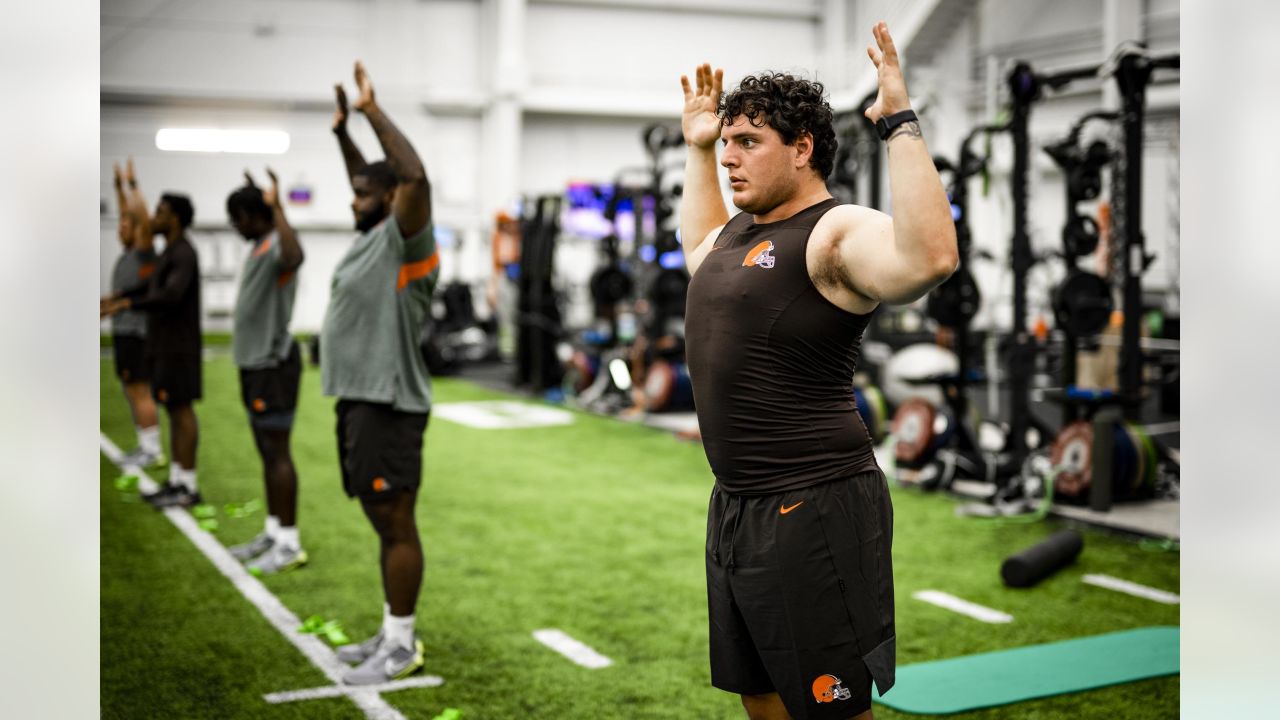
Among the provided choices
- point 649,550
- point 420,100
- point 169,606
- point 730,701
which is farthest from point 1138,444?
point 420,100

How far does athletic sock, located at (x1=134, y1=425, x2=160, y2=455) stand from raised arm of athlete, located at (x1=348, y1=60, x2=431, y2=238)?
15.3ft

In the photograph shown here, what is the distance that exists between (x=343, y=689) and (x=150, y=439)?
4.48 meters

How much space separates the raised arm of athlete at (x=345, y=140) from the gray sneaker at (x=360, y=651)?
145 cm

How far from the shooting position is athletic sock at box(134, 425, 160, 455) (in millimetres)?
7328

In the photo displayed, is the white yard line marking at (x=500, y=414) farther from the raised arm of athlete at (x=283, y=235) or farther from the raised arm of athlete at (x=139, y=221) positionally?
the raised arm of athlete at (x=283, y=235)

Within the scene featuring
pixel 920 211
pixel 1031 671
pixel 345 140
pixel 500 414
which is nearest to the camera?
pixel 920 211

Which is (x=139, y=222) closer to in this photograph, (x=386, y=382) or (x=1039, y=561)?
(x=386, y=382)

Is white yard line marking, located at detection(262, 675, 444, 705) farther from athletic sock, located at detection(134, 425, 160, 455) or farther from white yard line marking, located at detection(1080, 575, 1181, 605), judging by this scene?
athletic sock, located at detection(134, 425, 160, 455)

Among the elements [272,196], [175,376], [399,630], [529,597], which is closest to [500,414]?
[175,376]

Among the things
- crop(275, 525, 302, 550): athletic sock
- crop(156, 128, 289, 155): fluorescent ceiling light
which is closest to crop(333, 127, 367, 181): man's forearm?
crop(275, 525, 302, 550): athletic sock

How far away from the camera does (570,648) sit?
3.92 meters

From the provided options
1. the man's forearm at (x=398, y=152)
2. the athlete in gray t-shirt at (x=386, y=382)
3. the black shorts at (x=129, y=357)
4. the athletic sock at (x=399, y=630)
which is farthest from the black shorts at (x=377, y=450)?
the black shorts at (x=129, y=357)

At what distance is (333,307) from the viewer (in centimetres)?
357
